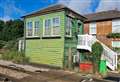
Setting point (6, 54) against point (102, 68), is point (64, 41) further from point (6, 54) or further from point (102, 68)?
point (6, 54)

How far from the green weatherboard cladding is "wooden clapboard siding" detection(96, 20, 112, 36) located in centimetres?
901

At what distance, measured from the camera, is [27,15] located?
22.2 m

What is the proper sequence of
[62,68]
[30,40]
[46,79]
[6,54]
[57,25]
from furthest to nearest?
[6,54] → [30,40] → [57,25] → [62,68] → [46,79]

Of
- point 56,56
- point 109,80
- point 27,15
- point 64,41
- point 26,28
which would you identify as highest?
point 27,15

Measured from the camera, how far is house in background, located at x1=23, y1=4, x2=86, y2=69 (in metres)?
18.7

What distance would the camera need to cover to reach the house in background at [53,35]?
1869cm

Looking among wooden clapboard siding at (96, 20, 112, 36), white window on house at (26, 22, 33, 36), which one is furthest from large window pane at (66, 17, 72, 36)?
wooden clapboard siding at (96, 20, 112, 36)

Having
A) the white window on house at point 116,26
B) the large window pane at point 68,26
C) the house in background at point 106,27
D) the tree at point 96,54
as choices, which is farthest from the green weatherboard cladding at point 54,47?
the white window on house at point 116,26

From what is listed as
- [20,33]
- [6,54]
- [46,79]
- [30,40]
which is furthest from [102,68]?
[20,33]

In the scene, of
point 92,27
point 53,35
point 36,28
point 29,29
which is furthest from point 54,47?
point 92,27

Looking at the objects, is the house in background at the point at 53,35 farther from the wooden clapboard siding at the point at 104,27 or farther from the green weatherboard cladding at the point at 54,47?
the wooden clapboard siding at the point at 104,27

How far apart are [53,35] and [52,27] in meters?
0.81

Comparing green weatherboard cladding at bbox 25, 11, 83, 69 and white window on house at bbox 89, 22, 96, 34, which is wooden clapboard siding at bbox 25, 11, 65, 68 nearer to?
green weatherboard cladding at bbox 25, 11, 83, 69

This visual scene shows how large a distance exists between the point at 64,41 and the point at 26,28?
5774mm
